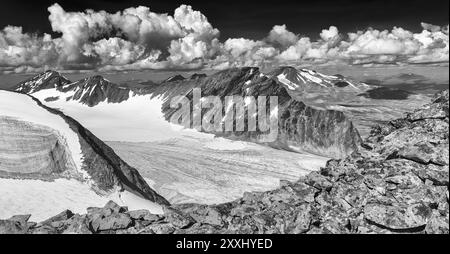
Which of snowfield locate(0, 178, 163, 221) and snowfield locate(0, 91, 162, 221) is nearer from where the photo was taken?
snowfield locate(0, 178, 163, 221)

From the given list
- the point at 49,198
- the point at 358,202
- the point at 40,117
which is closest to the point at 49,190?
the point at 49,198

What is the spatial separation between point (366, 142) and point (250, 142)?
550ft

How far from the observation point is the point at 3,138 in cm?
6975

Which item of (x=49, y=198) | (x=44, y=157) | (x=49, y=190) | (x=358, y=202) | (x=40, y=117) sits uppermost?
(x=40, y=117)

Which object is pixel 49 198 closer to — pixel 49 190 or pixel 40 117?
pixel 49 190

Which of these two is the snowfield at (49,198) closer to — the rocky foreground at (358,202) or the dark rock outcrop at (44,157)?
the dark rock outcrop at (44,157)

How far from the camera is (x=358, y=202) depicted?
25.3 m

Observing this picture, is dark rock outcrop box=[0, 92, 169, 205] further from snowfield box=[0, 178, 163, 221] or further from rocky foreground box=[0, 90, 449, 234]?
rocky foreground box=[0, 90, 449, 234]

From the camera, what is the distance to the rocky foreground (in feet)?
76.3

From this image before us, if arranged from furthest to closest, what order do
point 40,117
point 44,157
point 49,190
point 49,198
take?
point 40,117, point 44,157, point 49,190, point 49,198

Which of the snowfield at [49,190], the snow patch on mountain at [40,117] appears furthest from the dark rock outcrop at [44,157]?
the snow patch on mountain at [40,117]

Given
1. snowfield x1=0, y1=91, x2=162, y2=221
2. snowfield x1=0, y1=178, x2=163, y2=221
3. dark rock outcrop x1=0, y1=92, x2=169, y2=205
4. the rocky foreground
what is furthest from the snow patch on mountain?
the rocky foreground

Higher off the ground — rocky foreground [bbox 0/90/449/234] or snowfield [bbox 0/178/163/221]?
rocky foreground [bbox 0/90/449/234]

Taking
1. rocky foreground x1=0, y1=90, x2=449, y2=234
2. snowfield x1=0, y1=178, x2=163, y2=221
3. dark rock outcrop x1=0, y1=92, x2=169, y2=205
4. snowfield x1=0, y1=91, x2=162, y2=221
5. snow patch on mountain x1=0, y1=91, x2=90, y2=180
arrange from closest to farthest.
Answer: rocky foreground x1=0, y1=90, x2=449, y2=234, snowfield x1=0, y1=178, x2=163, y2=221, snowfield x1=0, y1=91, x2=162, y2=221, dark rock outcrop x1=0, y1=92, x2=169, y2=205, snow patch on mountain x1=0, y1=91, x2=90, y2=180
